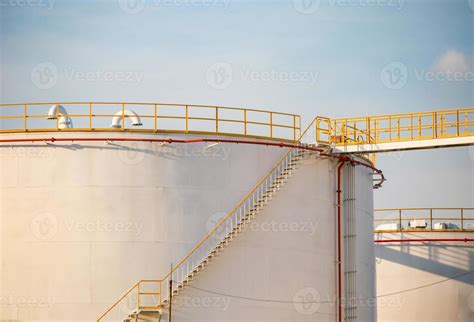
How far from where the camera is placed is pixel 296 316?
36.2 meters

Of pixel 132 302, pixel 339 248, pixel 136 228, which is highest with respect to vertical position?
pixel 136 228

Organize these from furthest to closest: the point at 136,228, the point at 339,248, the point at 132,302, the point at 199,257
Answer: the point at 339,248
the point at 199,257
the point at 136,228
the point at 132,302

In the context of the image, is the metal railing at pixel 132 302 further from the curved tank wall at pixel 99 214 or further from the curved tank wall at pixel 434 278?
the curved tank wall at pixel 434 278

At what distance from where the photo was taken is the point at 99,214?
34812mm

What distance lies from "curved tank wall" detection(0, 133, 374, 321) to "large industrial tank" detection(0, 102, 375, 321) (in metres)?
0.04

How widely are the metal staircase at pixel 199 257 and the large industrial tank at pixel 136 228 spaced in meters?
0.22

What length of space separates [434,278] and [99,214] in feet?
75.9

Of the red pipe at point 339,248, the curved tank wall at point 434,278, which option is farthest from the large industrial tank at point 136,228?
the curved tank wall at point 434,278

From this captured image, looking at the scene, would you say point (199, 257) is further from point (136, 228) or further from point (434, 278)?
point (434, 278)

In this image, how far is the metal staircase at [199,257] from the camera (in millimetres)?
33969

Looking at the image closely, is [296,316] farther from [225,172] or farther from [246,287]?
[225,172]

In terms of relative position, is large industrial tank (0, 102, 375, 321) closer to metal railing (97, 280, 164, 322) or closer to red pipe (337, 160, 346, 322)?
metal railing (97, 280, 164, 322)

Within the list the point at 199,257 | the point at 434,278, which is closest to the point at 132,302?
the point at 199,257

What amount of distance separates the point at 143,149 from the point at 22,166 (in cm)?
451
